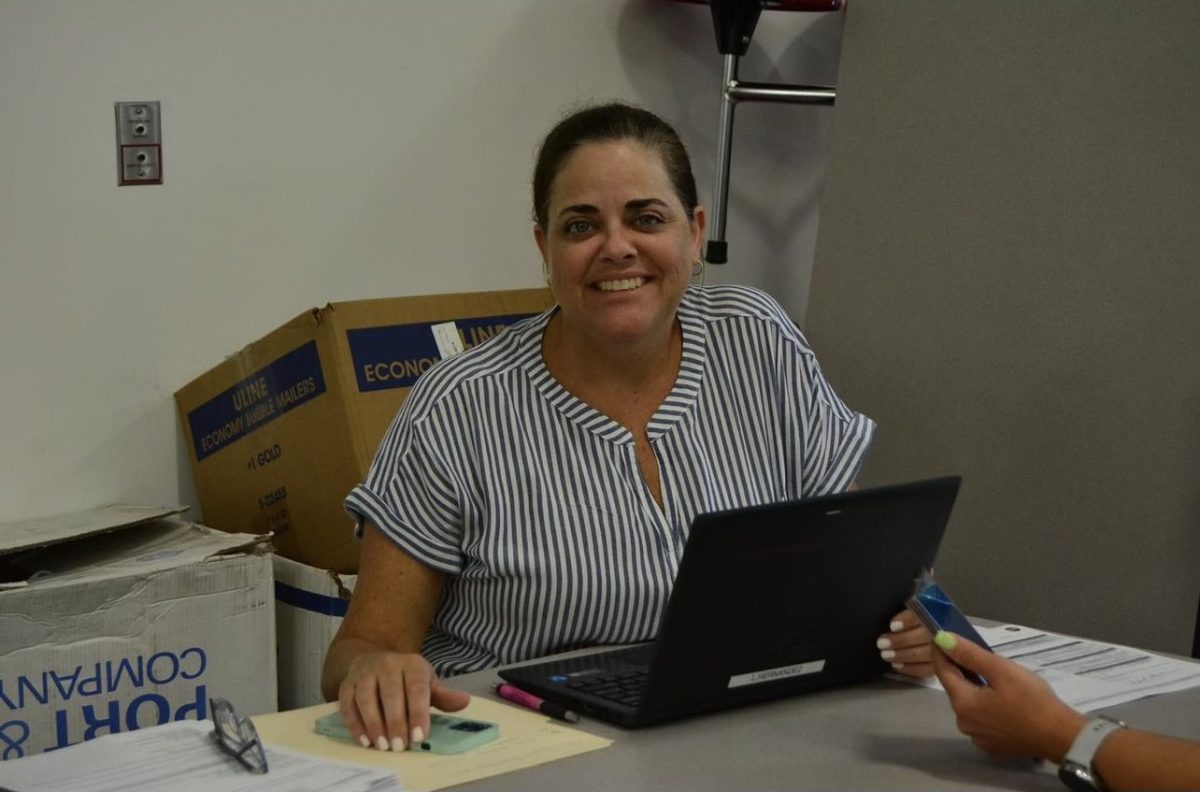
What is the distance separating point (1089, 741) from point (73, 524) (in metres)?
1.70

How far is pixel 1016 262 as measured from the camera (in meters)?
2.89

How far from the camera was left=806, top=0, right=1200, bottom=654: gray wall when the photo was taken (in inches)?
106

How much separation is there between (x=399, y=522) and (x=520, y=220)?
58.2 inches

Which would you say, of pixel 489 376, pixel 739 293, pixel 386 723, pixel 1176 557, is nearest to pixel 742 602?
pixel 386 723

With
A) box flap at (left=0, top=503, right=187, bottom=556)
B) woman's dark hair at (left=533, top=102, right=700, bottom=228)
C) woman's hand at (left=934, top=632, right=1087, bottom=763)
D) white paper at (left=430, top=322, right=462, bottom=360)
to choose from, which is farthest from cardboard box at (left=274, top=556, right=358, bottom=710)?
woman's hand at (left=934, top=632, right=1087, bottom=763)

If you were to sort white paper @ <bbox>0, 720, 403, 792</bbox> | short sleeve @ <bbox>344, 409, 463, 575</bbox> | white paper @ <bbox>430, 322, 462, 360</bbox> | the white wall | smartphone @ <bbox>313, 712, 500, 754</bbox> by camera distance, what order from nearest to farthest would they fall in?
Result: white paper @ <bbox>0, 720, 403, 792</bbox>, smartphone @ <bbox>313, 712, 500, 754</bbox>, short sleeve @ <bbox>344, 409, 463, 575</bbox>, the white wall, white paper @ <bbox>430, 322, 462, 360</bbox>

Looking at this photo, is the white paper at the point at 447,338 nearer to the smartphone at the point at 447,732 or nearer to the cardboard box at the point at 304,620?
the cardboard box at the point at 304,620

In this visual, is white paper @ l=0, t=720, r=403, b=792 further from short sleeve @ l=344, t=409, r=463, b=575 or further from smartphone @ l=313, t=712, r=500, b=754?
short sleeve @ l=344, t=409, r=463, b=575

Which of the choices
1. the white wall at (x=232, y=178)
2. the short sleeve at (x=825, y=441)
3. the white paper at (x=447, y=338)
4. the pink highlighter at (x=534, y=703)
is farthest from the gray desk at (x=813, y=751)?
the white wall at (x=232, y=178)

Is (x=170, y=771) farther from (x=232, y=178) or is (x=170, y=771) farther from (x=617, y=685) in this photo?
(x=232, y=178)

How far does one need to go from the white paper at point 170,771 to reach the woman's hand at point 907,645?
0.54 m

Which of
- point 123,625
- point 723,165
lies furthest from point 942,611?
point 723,165

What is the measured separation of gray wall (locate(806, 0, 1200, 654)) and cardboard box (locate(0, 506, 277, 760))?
52.2 inches

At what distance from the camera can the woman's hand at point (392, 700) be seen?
1.37 meters
